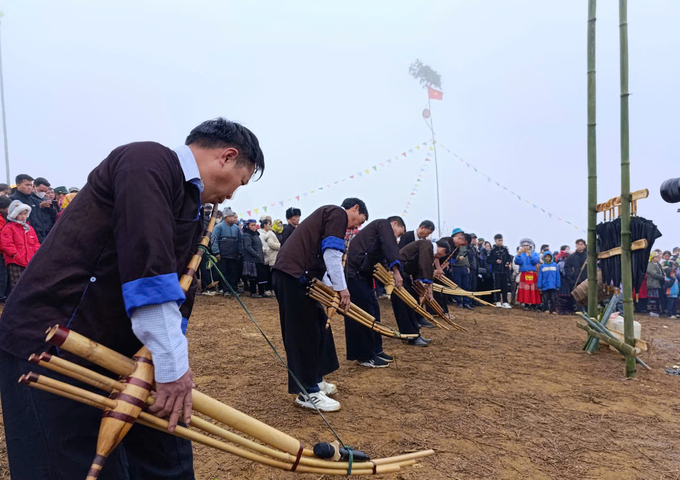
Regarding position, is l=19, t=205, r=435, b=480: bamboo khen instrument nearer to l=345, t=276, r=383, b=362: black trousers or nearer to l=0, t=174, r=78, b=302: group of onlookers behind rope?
l=345, t=276, r=383, b=362: black trousers

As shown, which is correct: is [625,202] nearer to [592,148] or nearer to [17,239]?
[592,148]

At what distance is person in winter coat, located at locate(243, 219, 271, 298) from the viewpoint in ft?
31.5

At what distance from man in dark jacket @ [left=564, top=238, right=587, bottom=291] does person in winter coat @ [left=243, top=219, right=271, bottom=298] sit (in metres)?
8.00

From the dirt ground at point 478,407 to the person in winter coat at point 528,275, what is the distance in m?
4.85

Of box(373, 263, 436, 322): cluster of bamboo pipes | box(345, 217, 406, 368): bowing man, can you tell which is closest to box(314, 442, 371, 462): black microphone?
box(345, 217, 406, 368): bowing man

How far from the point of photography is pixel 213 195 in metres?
1.74

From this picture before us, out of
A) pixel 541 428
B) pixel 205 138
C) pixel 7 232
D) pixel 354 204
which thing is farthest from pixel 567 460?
pixel 7 232

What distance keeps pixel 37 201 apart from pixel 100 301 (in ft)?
22.1

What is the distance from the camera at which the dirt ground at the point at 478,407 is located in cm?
288

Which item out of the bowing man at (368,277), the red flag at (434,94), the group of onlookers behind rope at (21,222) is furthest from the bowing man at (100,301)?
the red flag at (434,94)

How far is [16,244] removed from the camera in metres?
6.08

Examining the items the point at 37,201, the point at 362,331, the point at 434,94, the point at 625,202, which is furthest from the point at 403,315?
the point at 434,94

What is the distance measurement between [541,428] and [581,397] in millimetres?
1117

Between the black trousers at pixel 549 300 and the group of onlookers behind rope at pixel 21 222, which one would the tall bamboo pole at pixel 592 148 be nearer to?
the black trousers at pixel 549 300
